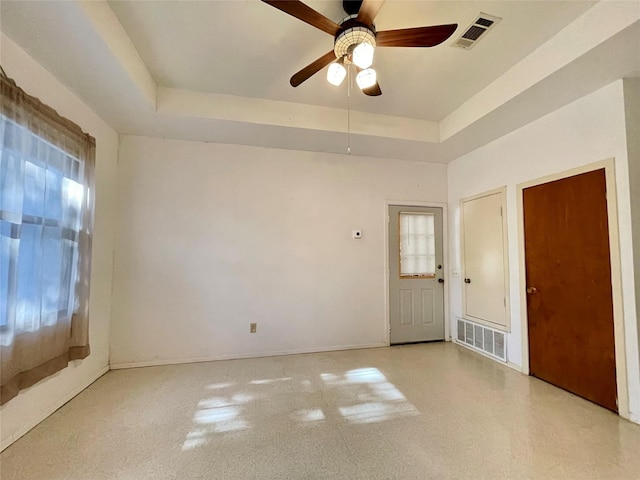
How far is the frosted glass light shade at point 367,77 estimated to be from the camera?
6.52ft

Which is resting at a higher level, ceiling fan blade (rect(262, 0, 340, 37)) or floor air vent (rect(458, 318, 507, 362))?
ceiling fan blade (rect(262, 0, 340, 37))

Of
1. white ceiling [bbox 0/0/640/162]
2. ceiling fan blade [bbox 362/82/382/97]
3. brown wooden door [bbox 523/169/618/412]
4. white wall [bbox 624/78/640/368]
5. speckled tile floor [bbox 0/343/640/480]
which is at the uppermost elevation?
white ceiling [bbox 0/0/640/162]

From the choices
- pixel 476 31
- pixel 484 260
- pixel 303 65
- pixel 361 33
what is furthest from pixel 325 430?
pixel 476 31

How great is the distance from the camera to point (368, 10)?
64.0 inches

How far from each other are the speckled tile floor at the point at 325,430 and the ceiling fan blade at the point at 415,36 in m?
2.58

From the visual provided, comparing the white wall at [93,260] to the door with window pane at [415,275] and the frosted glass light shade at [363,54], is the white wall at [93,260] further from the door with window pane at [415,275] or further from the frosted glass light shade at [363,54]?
the door with window pane at [415,275]

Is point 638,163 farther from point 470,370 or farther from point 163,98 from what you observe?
point 163,98

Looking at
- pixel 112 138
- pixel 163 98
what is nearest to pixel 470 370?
pixel 163 98

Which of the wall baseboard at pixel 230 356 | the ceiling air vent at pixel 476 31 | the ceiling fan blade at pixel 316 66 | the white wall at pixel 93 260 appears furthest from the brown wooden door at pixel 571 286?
the white wall at pixel 93 260

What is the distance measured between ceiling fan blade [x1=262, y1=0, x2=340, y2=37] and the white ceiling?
0.34 m

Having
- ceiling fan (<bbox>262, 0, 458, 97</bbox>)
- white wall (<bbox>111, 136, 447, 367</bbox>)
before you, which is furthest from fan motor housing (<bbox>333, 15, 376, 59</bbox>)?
white wall (<bbox>111, 136, 447, 367</bbox>)

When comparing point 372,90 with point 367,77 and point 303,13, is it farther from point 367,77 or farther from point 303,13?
point 303,13

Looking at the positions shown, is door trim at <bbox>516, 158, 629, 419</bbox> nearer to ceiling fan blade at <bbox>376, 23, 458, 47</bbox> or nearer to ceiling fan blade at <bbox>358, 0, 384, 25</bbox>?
ceiling fan blade at <bbox>376, 23, 458, 47</bbox>

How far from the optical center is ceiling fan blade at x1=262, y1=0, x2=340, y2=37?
1467 mm
